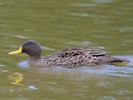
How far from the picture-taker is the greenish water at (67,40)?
41.1 ft

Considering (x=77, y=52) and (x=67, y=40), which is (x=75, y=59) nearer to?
(x=77, y=52)

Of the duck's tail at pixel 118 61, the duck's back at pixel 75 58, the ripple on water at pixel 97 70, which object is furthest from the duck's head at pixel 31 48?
the duck's tail at pixel 118 61

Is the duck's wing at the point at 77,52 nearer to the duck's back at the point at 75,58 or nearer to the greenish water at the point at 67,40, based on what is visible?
the duck's back at the point at 75,58

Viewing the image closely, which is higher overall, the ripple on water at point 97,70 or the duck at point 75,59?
the duck at point 75,59

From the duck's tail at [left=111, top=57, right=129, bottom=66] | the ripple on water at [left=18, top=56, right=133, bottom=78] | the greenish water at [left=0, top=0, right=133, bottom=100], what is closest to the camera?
the greenish water at [left=0, top=0, right=133, bottom=100]

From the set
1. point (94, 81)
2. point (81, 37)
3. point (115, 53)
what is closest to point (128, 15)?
point (81, 37)

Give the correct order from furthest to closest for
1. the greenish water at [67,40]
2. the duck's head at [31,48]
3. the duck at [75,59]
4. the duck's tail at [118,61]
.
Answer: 1. the duck's head at [31,48]
2. the duck's tail at [118,61]
3. the duck at [75,59]
4. the greenish water at [67,40]

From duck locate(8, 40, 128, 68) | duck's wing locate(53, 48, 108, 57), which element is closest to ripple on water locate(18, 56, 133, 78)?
duck locate(8, 40, 128, 68)

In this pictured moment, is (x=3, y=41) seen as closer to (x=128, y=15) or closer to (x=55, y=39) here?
(x=55, y=39)

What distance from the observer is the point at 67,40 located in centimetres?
1717

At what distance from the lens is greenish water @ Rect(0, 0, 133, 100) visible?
493 inches

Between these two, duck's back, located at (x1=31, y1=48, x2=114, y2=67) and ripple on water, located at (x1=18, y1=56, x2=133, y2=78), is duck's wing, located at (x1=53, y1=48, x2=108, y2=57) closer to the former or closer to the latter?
duck's back, located at (x1=31, y1=48, x2=114, y2=67)

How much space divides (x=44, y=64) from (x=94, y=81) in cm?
201

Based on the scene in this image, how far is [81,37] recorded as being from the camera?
17562 mm
